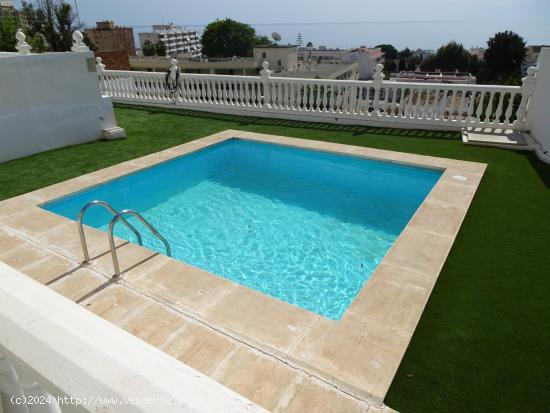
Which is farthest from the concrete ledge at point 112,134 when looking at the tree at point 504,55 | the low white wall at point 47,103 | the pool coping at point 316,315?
the tree at point 504,55

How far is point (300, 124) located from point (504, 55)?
209ft

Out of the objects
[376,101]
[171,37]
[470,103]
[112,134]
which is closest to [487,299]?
[470,103]

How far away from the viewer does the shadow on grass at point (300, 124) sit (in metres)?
8.95

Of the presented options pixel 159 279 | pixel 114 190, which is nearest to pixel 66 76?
pixel 114 190

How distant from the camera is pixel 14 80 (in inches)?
289

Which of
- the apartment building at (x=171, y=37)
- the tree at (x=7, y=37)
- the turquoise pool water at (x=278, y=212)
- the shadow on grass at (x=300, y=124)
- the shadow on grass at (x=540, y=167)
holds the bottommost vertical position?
the turquoise pool water at (x=278, y=212)

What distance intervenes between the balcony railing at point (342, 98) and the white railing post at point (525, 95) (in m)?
0.02

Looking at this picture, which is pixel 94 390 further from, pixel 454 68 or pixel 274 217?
pixel 454 68

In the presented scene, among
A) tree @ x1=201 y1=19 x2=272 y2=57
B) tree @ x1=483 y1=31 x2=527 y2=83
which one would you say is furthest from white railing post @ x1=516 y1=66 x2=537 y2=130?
tree @ x1=201 y1=19 x2=272 y2=57

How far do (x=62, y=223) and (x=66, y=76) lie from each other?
4902mm

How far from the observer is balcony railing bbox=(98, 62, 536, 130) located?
28.0 feet

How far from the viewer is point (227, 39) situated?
288 ft

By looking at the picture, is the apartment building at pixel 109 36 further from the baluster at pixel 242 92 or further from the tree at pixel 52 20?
the baluster at pixel 242 92

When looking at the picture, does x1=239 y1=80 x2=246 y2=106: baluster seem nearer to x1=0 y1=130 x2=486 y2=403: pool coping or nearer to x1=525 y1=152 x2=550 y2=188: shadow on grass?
x1=0 y1=130 x2=486 y2=403: pool coping
